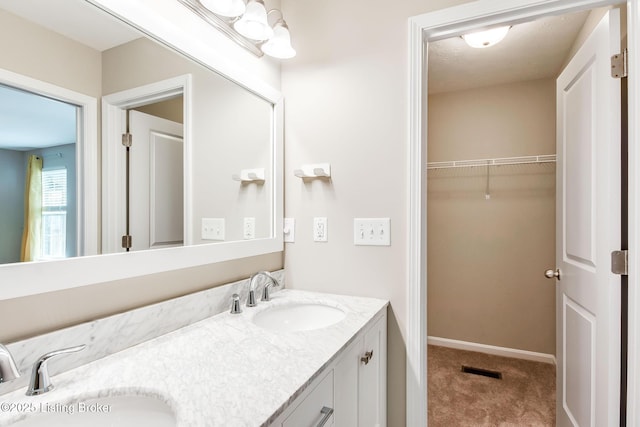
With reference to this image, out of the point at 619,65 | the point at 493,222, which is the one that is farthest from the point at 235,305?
the point at 493,222

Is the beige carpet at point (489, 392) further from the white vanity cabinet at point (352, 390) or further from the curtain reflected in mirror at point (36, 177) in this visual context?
the curtain reflected in mirror at point (36, 177)

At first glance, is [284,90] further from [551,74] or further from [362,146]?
[551,74]

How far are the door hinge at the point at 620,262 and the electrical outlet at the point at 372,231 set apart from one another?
0.82 m

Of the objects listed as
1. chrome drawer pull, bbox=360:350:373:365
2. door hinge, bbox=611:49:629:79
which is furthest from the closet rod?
chrome drawer pull, bbox=360:350:373:365

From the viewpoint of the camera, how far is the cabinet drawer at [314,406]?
2.30ft

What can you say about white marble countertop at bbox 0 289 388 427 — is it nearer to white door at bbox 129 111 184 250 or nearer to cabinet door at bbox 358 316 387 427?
cabinet door at bbox 358 316 387 427

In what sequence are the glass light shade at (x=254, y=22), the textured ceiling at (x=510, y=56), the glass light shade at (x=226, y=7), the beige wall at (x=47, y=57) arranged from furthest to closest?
→ the textured ceiling at (x=510, y=56) → the glass light shade at (x=254, y=22) → the glass light shade at (x=226, y=7) → the beige wall at (x=47, y=57)

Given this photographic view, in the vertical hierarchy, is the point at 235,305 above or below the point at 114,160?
below

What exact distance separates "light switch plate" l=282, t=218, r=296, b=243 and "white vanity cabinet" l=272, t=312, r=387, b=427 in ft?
1.92

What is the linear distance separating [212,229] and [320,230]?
0.52 meters

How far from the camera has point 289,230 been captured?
1.65 meters

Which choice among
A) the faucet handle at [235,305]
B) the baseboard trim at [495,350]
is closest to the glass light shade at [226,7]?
the faucet handle at [235,305]

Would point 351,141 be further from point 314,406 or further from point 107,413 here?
point 107,413

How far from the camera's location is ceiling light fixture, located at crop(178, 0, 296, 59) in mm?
1164
